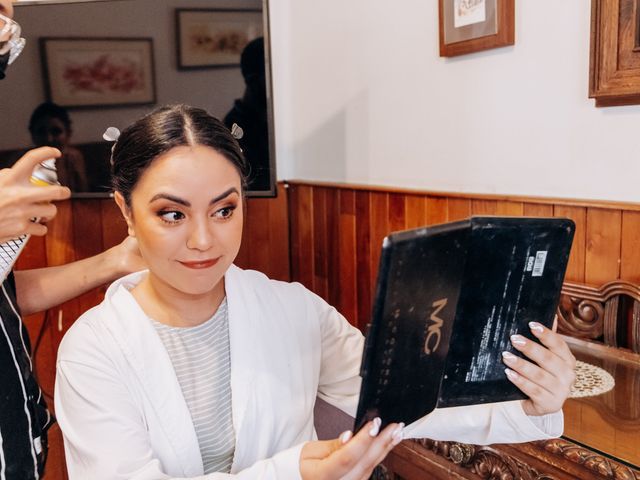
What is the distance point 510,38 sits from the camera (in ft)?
5.48

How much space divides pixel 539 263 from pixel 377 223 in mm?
1366

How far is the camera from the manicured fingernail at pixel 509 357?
35.6 inches

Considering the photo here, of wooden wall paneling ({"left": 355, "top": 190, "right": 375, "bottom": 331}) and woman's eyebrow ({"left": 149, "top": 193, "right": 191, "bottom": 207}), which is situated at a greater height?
woman's eyebrow ({"left": 149, "top": 193, "right": 191, "bottom": 207})

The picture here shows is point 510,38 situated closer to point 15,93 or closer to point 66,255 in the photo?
point 15,93

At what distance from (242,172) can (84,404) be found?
453 millimetres

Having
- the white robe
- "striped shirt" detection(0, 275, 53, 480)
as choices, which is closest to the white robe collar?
the white robe

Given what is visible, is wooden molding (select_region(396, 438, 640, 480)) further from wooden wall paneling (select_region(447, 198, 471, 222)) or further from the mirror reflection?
the mirror reflection

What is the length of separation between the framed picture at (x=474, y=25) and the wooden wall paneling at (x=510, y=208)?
0.40 meters

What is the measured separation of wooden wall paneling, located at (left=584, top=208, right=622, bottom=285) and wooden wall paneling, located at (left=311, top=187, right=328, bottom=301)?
1.15 meters

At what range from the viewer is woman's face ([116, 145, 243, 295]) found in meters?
1.02

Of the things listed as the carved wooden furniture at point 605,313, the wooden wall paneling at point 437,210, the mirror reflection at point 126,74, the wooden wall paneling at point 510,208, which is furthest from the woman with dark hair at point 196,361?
the mirror reflection at point 126,74

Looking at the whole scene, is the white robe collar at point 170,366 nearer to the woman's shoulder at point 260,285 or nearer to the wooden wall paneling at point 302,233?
the woman's shoulder at point 260,285

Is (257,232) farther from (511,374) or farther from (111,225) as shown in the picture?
(511,374)

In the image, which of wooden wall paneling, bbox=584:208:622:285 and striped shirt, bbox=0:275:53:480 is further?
wooden wall paneling, bbox=584:208:622:285
